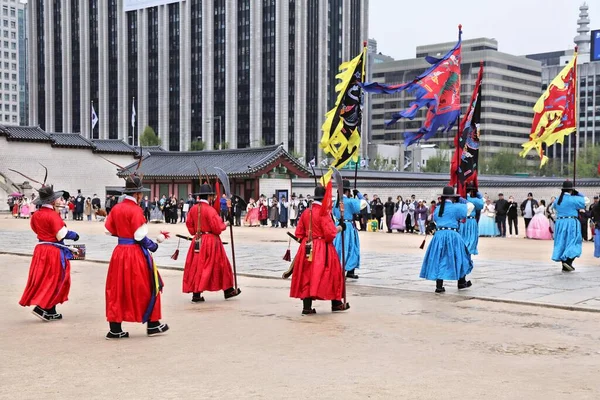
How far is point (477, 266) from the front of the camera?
622 inches

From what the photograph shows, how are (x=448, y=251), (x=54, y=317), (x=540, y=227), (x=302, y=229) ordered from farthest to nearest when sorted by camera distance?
(x=540, y=227) < (x=448, y=251) < (x=302, y=229) < (x=54, y=317)

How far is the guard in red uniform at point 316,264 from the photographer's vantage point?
9602 millimetres

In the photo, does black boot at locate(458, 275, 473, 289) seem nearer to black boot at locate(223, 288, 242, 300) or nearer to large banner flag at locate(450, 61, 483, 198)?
large banner flag at locate(450, 61, 483, 198)

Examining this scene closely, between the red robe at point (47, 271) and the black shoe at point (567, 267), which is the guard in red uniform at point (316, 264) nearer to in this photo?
the red robe at point (47, 271)

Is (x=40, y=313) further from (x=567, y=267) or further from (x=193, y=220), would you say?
(x=567, y=267)

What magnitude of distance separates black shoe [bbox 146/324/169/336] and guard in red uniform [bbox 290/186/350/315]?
1.99 m

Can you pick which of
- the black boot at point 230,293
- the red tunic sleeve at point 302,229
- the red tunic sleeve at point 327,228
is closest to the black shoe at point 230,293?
the black boot at point 230,293

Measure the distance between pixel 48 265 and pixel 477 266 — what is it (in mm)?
9434

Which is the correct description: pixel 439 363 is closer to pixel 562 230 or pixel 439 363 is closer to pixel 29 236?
pixel 562 230

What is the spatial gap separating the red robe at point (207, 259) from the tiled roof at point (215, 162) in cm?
3027

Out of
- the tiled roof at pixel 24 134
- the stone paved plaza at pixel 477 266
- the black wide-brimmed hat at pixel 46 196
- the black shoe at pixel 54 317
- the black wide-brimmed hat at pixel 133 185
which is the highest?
the tiled roof at pixel 24 134

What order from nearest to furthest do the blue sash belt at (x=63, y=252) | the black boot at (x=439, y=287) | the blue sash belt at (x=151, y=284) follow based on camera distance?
1. the blue sash belt at (x=151, y=284)
2. the blue sash belt at (x=63, y=252)
3. the black boot at (x=439, y=287)

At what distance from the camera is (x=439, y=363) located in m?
6.81

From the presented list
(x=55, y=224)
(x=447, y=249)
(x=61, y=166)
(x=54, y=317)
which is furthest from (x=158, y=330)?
(x=61, y=166)
